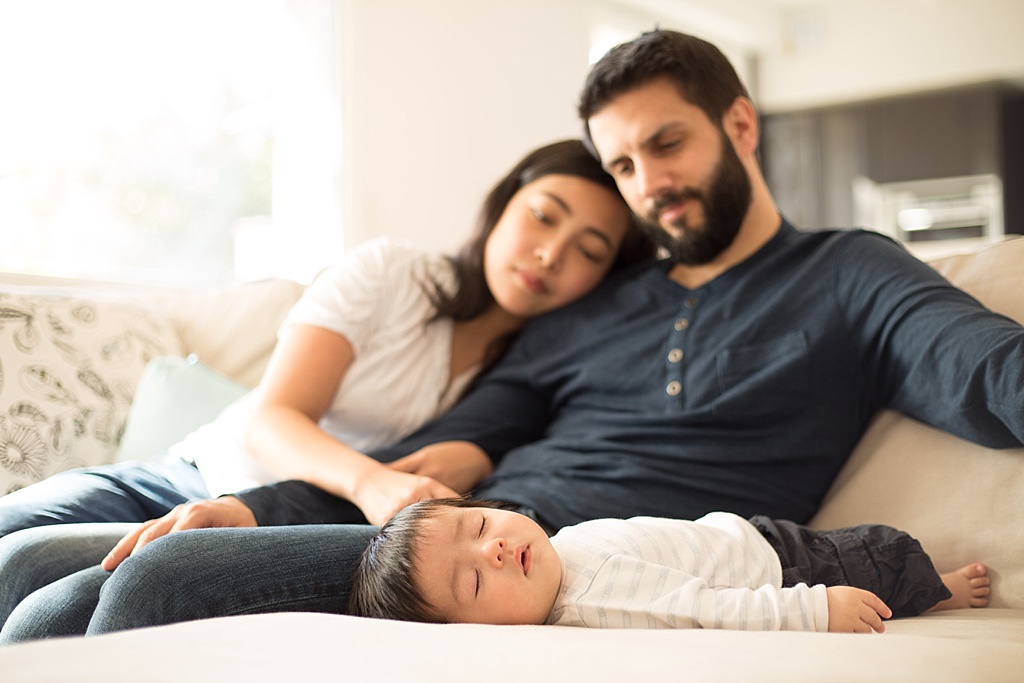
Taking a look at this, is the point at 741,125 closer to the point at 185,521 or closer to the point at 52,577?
the point at 185,521

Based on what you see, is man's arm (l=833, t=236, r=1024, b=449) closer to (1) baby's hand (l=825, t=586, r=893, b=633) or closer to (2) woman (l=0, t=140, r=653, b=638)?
(1) baby's hand (l=825, t=586, r=893, b=633)

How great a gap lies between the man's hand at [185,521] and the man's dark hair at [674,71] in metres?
0.90

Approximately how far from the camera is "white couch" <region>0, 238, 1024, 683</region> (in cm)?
70

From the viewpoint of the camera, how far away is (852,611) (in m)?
1.02

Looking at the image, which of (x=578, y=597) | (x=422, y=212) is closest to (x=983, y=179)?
(x=422, y=212)

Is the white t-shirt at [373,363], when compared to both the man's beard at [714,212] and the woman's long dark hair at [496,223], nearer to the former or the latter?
the woman's long dark hair at [496,223]

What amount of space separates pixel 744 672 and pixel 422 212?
3.69 meters

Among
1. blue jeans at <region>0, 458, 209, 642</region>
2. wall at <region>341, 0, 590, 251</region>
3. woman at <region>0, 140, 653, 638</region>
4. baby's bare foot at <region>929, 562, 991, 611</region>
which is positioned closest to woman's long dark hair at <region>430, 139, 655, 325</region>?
woman at <region>0, 140, 653, 638</region>

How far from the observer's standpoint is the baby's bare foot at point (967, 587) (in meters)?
1.29

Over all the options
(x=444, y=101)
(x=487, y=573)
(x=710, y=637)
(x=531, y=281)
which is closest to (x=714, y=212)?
(x=531, y=281)

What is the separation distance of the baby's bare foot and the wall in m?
2.97

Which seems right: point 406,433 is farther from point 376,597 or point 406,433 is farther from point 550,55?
point 550,55

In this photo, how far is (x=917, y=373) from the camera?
135 centimetres

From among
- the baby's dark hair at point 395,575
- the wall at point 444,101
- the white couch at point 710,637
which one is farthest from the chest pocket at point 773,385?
the wall at point 444,101
